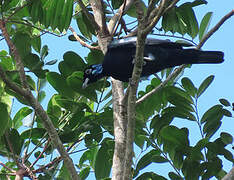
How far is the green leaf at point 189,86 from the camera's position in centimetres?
370

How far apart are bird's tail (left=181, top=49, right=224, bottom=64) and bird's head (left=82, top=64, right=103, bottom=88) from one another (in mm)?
840

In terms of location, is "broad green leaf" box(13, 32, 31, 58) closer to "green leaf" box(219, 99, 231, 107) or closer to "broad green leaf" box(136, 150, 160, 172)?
"broad green leaf" box(136, 150, 160, 172)

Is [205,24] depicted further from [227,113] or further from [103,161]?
[103,161]

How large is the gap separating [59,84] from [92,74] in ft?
1.13

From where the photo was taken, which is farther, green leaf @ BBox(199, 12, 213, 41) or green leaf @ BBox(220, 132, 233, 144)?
green leaf @ BBox(199, 12, 213, 41)

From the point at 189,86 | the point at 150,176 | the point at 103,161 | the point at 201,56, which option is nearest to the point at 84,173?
the point at 103,161

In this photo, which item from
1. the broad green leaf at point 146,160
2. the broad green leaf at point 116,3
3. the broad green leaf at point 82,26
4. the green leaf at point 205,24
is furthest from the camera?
the broad green leaf at point 82,26

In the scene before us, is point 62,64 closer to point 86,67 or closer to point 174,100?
point 86,67

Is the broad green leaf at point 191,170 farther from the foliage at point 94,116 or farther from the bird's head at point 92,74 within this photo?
the bird's head at point 92,74

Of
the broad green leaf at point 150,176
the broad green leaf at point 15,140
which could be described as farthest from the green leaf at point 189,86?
the broad green leaf at point 15,140

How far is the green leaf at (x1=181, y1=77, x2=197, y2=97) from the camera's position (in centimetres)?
370

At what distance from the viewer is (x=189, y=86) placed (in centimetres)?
371

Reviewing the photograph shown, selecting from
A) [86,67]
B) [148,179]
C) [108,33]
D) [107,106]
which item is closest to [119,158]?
[148,179]

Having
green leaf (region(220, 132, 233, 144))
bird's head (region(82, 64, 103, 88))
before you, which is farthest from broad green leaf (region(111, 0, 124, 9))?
green leaf (region(220, 132, 233, 144))
